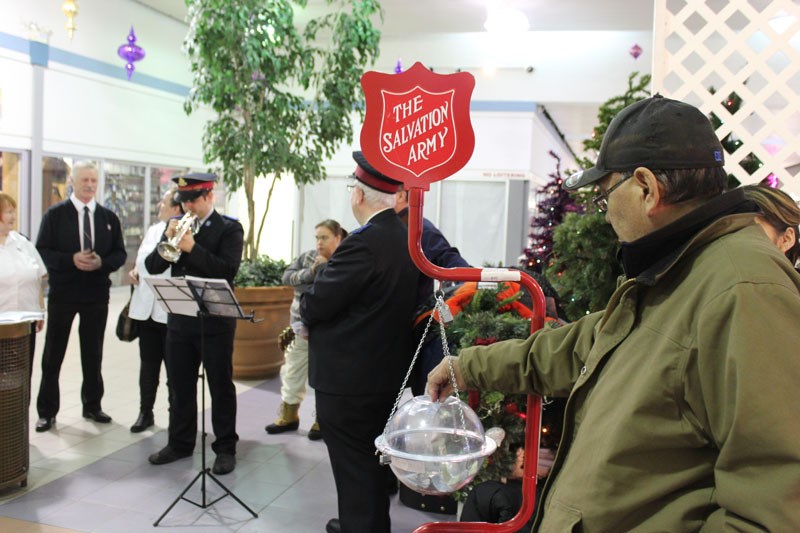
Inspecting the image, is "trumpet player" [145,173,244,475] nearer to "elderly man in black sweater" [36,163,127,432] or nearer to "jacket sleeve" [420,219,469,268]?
"elderly man in black sweater" [36,163,127,432]

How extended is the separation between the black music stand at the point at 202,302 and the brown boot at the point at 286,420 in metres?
1.02

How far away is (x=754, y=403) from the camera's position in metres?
0.86

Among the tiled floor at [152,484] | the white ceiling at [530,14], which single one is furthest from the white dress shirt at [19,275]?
the white ceiling at [530,14]

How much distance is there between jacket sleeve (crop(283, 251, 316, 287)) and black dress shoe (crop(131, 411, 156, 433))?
1.30 m

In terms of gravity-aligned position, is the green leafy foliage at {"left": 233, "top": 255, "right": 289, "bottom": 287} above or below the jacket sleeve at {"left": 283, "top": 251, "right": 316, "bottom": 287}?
below

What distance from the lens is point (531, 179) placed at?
1037 cm

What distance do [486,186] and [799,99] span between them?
7281 millimetres

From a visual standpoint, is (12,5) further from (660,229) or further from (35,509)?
(660,229)

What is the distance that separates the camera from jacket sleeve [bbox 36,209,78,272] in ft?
14.1

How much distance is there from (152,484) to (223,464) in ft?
1.30

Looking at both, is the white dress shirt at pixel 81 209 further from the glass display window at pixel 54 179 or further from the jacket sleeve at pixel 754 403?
the glass display window at pixel 54 179

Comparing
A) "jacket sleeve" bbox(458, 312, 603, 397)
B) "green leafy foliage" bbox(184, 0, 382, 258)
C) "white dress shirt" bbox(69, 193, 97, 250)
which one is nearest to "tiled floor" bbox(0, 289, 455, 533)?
"white dress shirt" bbox(69, 193, 97, 250)

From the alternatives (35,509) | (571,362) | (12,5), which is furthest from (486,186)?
(571,362)

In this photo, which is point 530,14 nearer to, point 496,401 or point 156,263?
point 156,263
